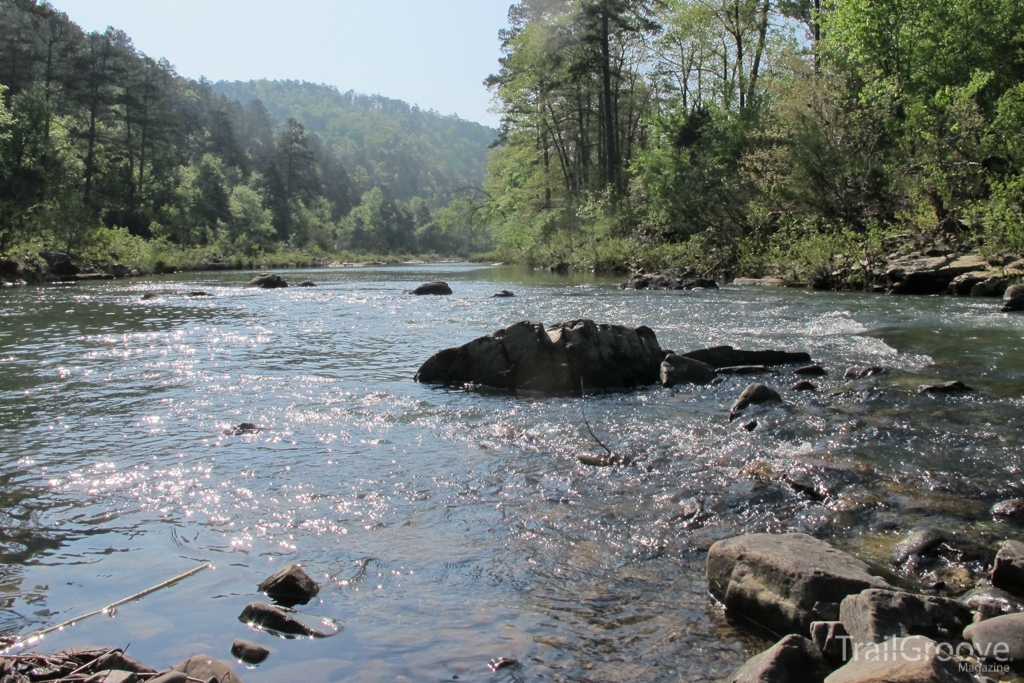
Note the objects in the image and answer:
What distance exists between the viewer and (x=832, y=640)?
10.7 feet

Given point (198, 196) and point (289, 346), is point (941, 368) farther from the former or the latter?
point (198, 196)

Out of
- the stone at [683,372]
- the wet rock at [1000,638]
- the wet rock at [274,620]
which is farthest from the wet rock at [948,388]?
the wet rock at [274,620]

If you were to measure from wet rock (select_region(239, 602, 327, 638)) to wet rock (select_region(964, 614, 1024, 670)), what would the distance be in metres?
3.08

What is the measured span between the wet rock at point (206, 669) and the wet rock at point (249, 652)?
0.65ft

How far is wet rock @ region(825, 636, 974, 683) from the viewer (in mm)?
2668

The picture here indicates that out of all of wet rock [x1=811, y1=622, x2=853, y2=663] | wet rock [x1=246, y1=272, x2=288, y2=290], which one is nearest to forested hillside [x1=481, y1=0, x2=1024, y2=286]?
wet rock [x1=246, y1=272, x2=288, y2=290]

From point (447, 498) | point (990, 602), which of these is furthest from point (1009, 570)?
point (447, 498)

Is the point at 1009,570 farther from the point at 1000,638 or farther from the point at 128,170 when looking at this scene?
the point at 128,170

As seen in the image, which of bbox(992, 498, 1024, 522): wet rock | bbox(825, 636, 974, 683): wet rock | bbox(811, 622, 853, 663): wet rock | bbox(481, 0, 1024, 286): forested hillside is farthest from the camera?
bbox(481, 0, 1024, 286): forested hillside

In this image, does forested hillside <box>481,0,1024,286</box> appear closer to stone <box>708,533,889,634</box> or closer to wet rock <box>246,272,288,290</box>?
→ wet rock <box>246,272,288,290</box>

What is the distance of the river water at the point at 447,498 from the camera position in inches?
143

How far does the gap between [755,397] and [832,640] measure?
521 cm

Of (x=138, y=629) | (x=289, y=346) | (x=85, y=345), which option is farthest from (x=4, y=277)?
(x=138, y=629)

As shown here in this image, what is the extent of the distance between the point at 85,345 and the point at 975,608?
46.2 ft
